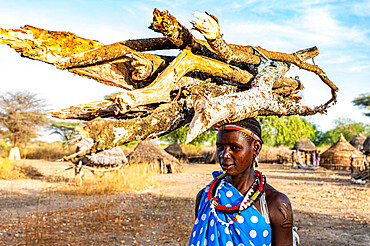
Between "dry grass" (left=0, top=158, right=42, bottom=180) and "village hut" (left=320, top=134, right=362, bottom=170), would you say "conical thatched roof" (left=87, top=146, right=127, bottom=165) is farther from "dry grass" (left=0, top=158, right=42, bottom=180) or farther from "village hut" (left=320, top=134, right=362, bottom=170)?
"village hut" (left=320, top=134, right=362, bottom=170)

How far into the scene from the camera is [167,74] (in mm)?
1993

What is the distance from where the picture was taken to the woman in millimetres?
1918

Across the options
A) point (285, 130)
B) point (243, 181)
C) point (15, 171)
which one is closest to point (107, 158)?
point (15, 171)

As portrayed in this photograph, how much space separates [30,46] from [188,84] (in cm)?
103

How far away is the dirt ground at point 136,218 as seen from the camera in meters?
6.27

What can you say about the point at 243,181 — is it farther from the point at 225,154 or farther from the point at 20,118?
the point at 20,118

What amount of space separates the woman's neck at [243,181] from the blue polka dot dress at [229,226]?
0.22 feet

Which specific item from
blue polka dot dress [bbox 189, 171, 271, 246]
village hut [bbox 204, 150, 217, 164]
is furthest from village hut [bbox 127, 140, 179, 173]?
blue polka dot dress [bbox 189, 171, 271, 246]

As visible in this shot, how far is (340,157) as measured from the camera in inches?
981

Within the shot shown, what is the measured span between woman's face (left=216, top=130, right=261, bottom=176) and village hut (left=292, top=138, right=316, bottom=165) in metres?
27.3

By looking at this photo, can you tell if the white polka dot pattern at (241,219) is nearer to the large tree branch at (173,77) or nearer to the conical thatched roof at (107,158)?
the large tree branch at (173,77)

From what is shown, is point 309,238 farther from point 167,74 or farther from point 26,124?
point 26,124

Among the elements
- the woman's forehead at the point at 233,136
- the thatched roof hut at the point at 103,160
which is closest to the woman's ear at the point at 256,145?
the woman's forehead at the point at 233,136

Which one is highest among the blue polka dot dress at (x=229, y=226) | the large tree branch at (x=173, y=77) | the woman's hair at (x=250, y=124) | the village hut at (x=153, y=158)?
the large tree branch at (x=173, y=77)
